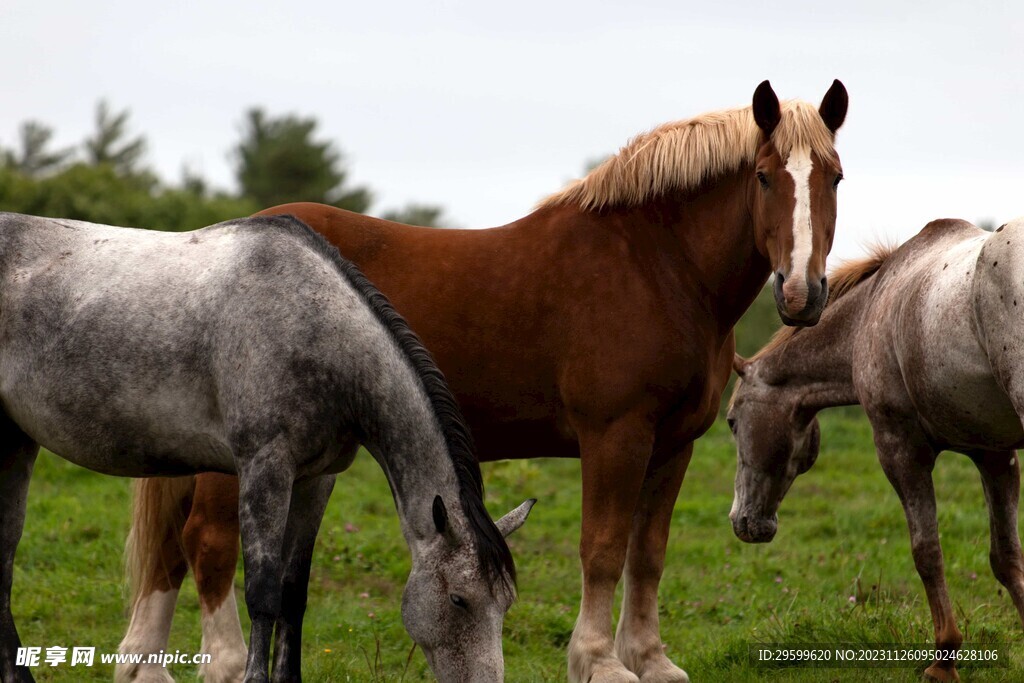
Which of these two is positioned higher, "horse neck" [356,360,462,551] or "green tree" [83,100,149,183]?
"green tree" [83,100,149,183]

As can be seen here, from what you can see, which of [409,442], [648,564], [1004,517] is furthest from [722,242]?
[1004,517]

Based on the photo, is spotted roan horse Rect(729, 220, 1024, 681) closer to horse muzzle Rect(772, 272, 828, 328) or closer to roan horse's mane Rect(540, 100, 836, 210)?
horse muzzle Rect(772, 272, 828, 328)

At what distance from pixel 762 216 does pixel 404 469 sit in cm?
190

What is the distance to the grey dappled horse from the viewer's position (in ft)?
12.9

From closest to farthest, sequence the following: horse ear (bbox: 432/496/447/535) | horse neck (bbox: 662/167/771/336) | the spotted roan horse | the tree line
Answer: horse ear (bbox: 432/496/447/535) < the spotted roan horse < horse neck (bbox: 662/167/771/336) < the tree line

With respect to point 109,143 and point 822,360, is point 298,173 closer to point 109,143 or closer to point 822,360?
point 109,143

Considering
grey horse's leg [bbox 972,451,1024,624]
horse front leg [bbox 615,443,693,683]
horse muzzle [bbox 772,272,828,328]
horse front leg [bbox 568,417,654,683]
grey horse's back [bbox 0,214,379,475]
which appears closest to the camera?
grey horse's back [bbox 0,214,379,475]

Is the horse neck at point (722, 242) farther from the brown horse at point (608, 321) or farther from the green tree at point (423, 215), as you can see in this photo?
the green tree at point (423, 215)

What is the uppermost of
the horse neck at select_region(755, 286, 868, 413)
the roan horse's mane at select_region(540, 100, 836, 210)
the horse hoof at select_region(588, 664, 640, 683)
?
the roan horse's mane at select_region(540, 100, 836, 210)

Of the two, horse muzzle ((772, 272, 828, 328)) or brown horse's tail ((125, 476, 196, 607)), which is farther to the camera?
brown horse's tail ((125, 476, 196, 607))

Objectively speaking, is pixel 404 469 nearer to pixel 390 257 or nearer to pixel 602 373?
pixel 602 373

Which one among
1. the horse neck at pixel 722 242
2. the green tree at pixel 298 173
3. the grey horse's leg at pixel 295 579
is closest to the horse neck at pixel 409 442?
the grey horse's leg at pixel 295 579

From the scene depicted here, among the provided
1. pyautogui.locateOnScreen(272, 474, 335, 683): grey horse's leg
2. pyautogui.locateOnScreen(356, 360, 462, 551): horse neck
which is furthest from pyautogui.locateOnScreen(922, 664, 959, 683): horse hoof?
pyautogui.locateOnScreen(272, 474, 335, 683): grey horse's leg

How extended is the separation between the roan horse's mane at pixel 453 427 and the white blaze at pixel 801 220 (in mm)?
1477
